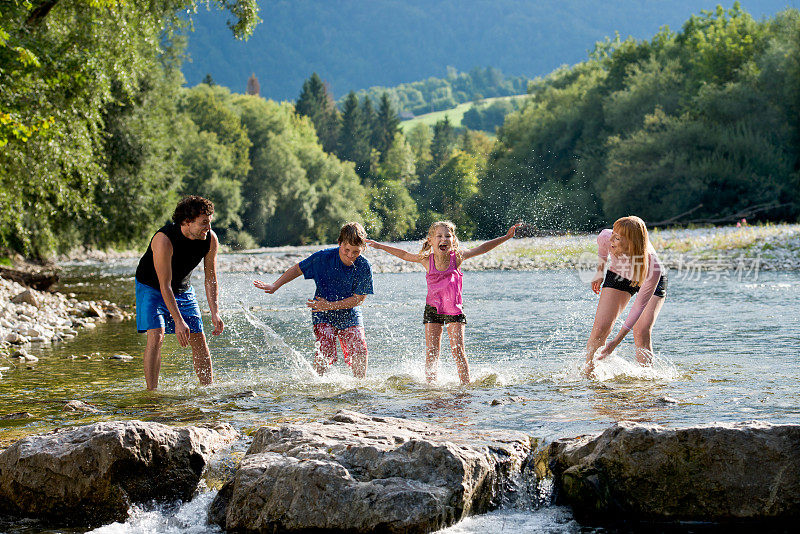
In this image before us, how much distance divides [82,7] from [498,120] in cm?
16316

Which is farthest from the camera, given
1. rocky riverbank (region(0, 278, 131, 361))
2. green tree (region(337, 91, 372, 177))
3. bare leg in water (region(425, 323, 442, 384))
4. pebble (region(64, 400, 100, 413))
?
green tree (region(337, 91, 372, 177))

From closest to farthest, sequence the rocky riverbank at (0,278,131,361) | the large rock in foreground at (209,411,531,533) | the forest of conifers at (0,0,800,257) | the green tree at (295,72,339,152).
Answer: the large rock in foreground at (209,411,531,533)
the rocky riverbank at (0,278,131,361)
the forest of conifers at (0,0,800,257)
the green tree at (295,72,339,152)

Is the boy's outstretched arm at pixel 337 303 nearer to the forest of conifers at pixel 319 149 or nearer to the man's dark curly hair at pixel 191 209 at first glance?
the man's dark curly hair at pixel 191 209

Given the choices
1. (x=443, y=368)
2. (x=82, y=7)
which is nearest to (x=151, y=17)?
(x=82, y=7)

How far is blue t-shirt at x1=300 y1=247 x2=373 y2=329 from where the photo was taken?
26.5 feet

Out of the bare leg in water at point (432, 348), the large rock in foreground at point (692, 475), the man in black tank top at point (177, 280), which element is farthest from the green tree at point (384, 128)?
the large rock in foreground at point (692, 475)

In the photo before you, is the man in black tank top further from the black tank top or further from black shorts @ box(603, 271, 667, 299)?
black shorts @ box(603, 271, 667, 299)

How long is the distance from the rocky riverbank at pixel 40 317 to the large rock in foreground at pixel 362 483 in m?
7.06

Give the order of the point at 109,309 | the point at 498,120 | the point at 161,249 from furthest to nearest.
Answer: the point at 498,120, the point at 109,309, the point at 161,249

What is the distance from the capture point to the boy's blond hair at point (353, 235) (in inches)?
307

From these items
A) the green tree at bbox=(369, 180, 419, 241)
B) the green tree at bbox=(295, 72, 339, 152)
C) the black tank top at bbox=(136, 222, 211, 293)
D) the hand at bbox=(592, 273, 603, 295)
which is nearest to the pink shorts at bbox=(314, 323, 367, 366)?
the black tank top at bbox=(136, 222, 211, 293)

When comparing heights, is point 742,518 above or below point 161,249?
below

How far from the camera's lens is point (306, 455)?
496 cm

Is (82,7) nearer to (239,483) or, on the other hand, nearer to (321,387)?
(321,387)
